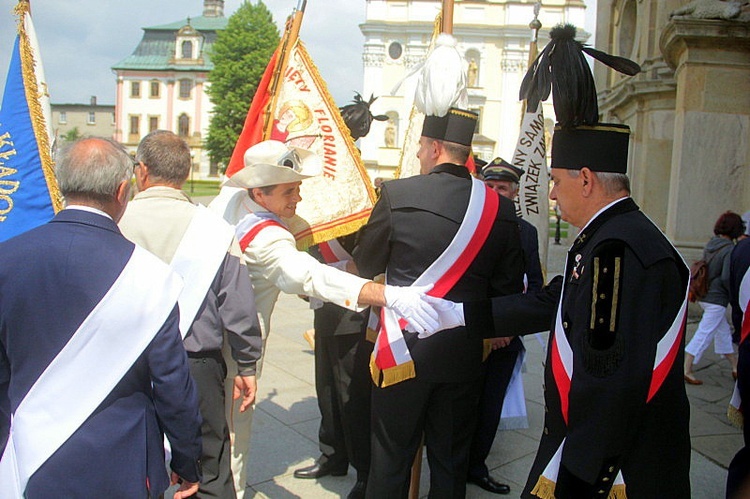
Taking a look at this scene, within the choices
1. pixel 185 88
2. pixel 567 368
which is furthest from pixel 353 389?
pixel 185 88

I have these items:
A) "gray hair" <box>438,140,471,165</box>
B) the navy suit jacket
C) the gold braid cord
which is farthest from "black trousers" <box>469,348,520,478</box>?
the gold braid cord

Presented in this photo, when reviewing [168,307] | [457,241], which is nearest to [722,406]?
[457,241]

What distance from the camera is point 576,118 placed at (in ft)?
7.91

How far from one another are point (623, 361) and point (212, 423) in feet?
6.21

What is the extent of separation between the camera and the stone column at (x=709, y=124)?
7488 millimetres

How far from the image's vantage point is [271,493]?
13.1 feet

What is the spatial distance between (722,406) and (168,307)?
558 cm

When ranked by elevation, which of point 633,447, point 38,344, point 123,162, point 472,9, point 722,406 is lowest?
point 722,406

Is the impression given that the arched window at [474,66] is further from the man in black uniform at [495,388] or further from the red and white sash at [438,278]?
the red and white sash at [438,278]

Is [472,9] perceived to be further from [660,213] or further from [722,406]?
[722,406]

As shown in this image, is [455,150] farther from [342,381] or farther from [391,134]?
[391,134]

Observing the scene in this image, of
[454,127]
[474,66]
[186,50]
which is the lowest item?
[454,127]

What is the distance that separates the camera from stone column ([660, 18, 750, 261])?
24.6 ft

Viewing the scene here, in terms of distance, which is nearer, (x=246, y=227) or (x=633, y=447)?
(x=633, y=447)
